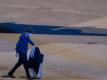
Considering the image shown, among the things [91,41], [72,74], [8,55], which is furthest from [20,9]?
[72,74]

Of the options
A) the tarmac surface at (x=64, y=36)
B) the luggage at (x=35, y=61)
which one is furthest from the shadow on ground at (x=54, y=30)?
the luggage at (x=35, y=61)

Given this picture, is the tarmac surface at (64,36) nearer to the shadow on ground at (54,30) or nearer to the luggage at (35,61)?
the shadow on ground at (54,30)

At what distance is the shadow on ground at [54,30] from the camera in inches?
836

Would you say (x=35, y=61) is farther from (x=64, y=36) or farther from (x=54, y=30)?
(x=54, y=30)

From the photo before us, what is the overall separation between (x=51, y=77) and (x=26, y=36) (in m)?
1.53

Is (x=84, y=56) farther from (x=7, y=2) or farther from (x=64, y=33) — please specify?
(x=7, y=2)

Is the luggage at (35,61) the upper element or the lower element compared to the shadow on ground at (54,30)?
lower

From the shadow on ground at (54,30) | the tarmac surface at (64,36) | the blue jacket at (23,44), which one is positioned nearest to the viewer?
the blue jacket at (23,44)

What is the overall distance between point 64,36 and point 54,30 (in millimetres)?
1259

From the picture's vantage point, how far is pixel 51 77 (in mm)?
14148

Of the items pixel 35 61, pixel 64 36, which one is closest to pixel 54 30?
pixel 64 36

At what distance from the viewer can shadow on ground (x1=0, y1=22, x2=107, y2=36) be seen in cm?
2123

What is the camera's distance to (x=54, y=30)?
21.6 m

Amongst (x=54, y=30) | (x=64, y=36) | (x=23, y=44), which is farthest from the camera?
(x=54, y=30)
